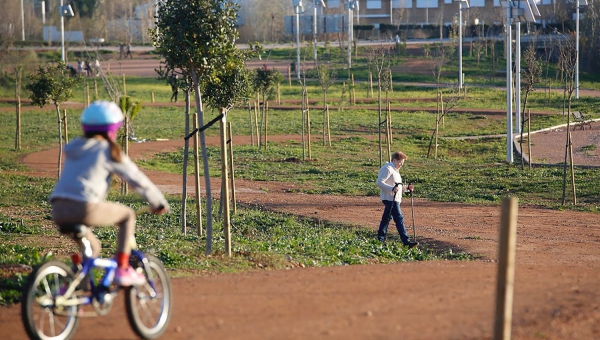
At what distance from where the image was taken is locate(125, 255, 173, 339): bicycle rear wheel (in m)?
6.66

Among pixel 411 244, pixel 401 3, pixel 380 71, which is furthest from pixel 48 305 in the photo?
pixel 401 3

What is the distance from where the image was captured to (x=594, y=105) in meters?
47.4

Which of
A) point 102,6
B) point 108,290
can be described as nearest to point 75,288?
point 108,290

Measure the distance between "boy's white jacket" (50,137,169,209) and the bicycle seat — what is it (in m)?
0.21

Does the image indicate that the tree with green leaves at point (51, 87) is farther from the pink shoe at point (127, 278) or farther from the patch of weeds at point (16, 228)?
the pink shoe at point (127, 278)

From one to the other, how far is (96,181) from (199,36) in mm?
6228

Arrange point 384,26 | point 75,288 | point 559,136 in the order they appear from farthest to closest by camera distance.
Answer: point 384,26, point 559,136, point 75,288

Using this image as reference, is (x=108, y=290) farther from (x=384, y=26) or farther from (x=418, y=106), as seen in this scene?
(x=384, y=26)

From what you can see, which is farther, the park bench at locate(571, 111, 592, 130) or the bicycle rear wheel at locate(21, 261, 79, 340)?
the park bench at locate(571, 111, 592, 130)

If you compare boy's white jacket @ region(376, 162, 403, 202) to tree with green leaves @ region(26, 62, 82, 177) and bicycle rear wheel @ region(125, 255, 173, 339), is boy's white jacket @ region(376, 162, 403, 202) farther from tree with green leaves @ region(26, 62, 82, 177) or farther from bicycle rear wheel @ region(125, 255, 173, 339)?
tree with green leaves @ region(26, 62, 82, 177)

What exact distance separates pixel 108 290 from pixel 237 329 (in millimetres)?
1134

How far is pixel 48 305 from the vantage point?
6285 millimetres

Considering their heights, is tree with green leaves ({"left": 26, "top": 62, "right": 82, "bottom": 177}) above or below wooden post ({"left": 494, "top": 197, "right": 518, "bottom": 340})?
above

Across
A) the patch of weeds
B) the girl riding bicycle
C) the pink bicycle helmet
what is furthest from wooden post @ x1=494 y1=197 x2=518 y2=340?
the patch of weeds
